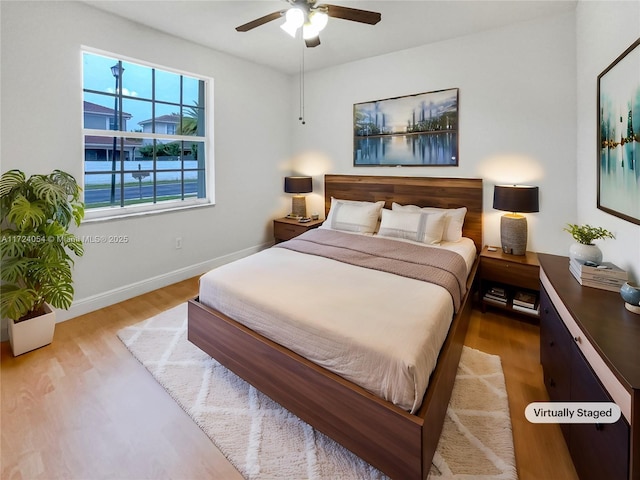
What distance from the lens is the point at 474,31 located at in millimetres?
3150

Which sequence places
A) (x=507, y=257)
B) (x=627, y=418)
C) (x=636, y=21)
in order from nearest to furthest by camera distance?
(x=627, y=418)
(x=636, y=21)
(x=507, y=257)

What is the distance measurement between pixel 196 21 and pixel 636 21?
319 cm

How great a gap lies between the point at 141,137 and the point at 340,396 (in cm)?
319

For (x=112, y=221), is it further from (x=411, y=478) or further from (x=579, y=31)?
(x=579, y=31)

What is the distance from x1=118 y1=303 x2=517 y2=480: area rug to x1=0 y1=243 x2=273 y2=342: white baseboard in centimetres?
93

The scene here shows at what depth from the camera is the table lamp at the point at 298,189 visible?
4355mm

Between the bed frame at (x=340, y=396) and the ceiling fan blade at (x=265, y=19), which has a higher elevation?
the ceiling fan blade at (x=265, y=19)

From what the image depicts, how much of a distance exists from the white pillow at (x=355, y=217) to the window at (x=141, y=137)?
164 cm

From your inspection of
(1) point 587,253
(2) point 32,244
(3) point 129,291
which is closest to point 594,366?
(1) point 587,253

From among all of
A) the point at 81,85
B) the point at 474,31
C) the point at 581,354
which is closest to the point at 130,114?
the point at 81,85

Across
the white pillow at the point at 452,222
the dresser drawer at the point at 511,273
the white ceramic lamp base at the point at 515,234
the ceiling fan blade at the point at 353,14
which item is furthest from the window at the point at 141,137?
the white ceramic lamp base at the point at 515,234

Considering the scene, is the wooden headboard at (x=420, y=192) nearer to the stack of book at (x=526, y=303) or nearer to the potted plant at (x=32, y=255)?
the stack of book at (x=526, y=303)

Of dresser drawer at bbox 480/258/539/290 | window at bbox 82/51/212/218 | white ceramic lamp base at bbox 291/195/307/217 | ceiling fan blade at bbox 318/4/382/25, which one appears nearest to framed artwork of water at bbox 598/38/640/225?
dresser drawer at bbox 480/258/539/290

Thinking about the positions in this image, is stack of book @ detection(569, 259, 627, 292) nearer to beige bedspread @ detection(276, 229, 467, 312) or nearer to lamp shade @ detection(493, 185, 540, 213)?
beige bedspread @ detection(276, 229, 467, 312)
